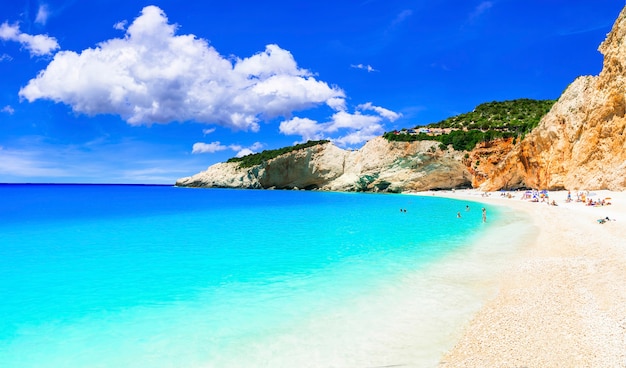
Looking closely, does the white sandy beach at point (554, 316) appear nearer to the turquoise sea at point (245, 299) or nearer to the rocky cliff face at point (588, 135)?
the turquoise sea at point (245, 299)

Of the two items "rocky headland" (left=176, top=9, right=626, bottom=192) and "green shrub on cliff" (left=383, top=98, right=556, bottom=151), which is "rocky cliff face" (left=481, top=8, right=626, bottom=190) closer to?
"rocky headland" (left=176, top=9, right=626, bottom=192)

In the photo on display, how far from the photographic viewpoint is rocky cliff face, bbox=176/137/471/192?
65.2m

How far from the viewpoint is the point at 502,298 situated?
7887 millimetres

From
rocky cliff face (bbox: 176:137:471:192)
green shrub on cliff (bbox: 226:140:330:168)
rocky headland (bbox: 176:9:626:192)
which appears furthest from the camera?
green shrub on cliff (bbox: 226:140:330:168)

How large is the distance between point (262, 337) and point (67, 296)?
6272 millimetres

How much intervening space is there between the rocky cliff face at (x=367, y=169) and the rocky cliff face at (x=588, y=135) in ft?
59.5

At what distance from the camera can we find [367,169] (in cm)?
7556

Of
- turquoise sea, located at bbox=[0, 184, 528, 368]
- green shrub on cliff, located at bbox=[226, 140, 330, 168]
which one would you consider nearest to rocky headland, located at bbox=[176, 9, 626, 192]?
green shrub on cliff, located at bbox=[226, 140, 330, 168]

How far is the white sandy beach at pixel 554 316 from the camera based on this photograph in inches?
197

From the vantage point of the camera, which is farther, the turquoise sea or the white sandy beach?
the turquoise sea

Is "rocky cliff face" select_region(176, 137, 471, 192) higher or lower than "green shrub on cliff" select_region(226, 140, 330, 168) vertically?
lower

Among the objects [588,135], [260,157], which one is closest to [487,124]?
[588,135]

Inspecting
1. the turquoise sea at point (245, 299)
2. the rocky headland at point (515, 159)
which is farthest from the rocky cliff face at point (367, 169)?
the turquoise sea at point (245, 299)

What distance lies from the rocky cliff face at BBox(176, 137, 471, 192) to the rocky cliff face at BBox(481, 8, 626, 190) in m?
18.1
